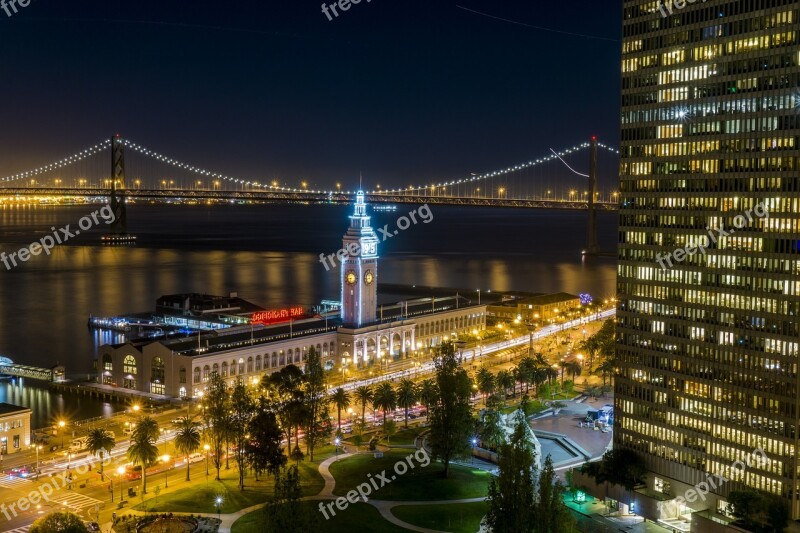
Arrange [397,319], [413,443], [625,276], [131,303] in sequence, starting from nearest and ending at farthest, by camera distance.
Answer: [625,276], [413,443], [397,319], [131,303]

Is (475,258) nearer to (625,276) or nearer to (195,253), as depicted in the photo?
(195,253)

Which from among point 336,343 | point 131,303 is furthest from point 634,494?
point 131,303

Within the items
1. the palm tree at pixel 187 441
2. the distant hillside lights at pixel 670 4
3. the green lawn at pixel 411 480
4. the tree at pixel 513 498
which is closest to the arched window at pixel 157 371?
the palm tree at pixel 187 441

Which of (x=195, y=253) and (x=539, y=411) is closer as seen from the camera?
(x=539, y=411)

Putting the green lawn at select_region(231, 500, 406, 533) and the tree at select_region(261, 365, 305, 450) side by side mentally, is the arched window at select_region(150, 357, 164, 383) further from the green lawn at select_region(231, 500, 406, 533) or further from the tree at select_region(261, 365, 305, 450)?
the green lawn at select_region(231, 500, 406, 533)

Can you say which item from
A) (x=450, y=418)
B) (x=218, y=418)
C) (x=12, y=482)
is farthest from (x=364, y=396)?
(x=12, y=482)

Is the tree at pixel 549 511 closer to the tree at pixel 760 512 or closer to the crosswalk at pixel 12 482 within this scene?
the tree at pixel 760 512

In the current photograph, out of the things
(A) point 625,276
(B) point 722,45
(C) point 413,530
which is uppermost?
(B) point 722,45
